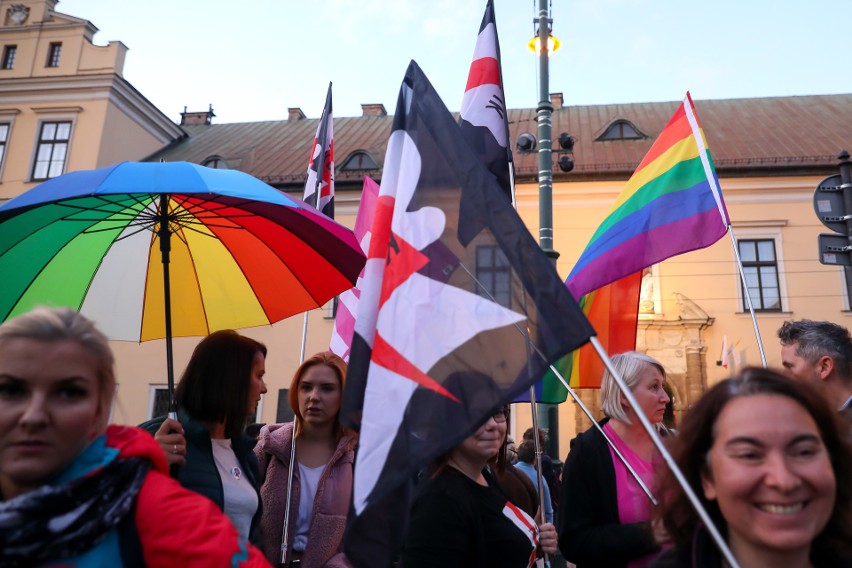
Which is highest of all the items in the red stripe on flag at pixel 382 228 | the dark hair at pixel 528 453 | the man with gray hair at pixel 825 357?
the red stripe on flag at pixel 382 228

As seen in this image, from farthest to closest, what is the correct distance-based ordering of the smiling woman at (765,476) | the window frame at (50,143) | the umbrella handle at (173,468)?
the window frame at (50,143)
the umbrella handle at (173,468)
the smiling woman at (765,476)

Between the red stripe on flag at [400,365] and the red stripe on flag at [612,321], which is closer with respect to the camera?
the red stripe on flag at [400,365]

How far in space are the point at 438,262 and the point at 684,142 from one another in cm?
280

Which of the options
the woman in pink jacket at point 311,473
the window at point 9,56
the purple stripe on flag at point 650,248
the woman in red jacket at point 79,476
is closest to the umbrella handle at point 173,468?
the woman in pink jacket at point 311,473

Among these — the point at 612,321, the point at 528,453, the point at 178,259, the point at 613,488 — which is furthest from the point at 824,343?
the point at 528,453

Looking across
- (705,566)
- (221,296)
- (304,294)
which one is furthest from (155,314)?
(705,566)

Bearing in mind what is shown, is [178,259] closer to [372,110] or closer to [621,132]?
[621,132]

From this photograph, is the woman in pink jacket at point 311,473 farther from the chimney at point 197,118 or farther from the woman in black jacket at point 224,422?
the chimney at point 197,118

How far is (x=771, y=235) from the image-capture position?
18.2 metres

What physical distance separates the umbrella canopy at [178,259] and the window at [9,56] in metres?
22.4

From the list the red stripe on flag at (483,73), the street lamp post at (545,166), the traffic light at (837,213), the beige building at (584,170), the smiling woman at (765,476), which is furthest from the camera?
the beige building at (584,170)

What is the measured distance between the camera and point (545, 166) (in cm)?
753

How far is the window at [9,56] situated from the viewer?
21.9m

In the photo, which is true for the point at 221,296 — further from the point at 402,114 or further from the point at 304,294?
the point at 402,114
